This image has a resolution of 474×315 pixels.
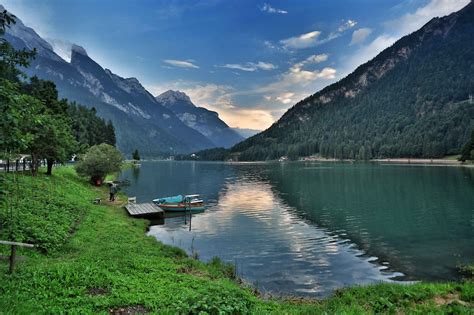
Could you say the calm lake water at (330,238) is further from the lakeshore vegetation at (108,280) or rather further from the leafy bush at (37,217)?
the leafy bush at (37,217)

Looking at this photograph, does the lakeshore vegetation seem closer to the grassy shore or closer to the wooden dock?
the grassy shore

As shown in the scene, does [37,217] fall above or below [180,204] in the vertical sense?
above

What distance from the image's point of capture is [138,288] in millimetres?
15312

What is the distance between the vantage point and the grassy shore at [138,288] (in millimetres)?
12573

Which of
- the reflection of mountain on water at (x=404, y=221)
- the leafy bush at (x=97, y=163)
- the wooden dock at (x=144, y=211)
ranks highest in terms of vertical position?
the leafy bush at (x=97, y=163)

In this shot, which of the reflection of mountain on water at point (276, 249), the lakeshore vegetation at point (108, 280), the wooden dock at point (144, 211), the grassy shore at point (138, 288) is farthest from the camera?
the wooden dock at point (144, 211)

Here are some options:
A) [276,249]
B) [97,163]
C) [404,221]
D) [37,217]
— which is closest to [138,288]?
[37,217]

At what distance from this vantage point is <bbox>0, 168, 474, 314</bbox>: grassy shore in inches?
495

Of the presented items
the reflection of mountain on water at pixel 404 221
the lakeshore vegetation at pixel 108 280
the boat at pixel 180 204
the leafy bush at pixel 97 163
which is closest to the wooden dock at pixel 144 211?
the boat at pixel 180 204

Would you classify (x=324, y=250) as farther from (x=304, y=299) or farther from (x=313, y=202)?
(x=313, y=202)

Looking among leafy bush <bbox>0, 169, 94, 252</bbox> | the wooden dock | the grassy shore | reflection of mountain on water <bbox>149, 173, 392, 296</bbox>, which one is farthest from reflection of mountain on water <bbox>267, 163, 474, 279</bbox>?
leafy bush <bbox>0, 169, 94, 252</bbox>

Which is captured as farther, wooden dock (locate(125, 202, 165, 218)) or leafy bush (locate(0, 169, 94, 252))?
wooden dock (locate(125, 202, 165, 218))

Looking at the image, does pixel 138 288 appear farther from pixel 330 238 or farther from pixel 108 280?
pixel 330 238

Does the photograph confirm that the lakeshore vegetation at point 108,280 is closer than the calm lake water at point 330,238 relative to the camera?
Yes
